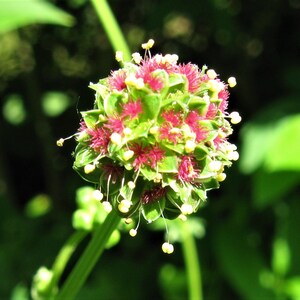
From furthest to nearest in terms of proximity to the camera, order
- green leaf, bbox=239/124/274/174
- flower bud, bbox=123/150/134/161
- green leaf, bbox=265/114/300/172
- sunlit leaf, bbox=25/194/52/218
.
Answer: sunlit leaf, bbox=25/194/52/218, green leaf, bbox=239/124/274/174, green leaf, bbox=265/114/300/172, flower bud, bbox=123/150/134/161

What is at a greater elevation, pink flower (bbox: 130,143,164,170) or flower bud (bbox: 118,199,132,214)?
pink flower (bbox: 130,143,164,170)

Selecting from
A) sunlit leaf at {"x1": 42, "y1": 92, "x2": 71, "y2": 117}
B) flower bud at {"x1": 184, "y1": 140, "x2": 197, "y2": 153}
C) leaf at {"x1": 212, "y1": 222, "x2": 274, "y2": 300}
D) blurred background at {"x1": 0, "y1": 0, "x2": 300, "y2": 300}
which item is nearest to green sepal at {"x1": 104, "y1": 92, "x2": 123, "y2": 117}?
flower bud at {"x1": 184, "y1": 140, "x2": 197, "y2": 153}

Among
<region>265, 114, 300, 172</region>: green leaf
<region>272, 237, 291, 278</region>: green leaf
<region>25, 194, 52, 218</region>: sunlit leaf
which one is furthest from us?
<region>25, 194, 52, 218</region>: sunlit leaf

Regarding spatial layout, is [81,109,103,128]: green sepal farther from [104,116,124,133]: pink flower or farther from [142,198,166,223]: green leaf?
[142,198,166,223]: green leaf

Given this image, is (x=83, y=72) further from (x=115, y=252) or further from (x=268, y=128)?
(x=268, y=128)

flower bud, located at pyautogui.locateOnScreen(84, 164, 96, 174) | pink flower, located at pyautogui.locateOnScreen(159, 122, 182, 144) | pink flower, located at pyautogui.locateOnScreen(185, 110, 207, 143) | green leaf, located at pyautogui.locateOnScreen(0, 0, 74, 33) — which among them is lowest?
flower bud, located at pyautogui.locateOnScreen(84, 164, 96, 174)

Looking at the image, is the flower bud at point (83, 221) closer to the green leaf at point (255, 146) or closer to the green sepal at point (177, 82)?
the green sepal at point (177, 82)

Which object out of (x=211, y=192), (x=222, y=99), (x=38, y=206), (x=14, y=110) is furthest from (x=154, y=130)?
(x=14, y=110)

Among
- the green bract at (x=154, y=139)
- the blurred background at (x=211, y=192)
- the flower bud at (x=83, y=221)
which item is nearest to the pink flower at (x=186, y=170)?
the green bract at (x=154, y=139)
